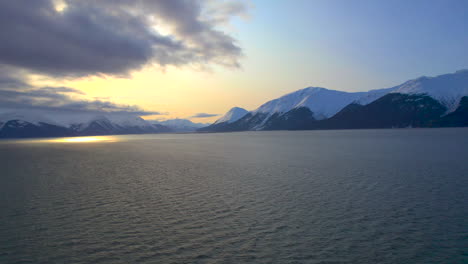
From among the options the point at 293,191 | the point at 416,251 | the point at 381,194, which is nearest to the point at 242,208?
the point at 293,191

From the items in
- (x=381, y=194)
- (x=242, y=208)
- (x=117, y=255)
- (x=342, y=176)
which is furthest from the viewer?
(x=342, y=176)

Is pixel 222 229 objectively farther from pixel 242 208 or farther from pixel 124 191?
A: pixel 124 191

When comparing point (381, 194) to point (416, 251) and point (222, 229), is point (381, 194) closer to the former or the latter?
point (416, 251)

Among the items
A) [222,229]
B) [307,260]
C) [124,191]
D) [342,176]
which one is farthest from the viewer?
[342,176]

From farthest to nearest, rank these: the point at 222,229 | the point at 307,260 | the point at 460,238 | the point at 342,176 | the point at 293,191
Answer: the point at 342,176
the point at 293,191
the point at 222,229
the point at 460,238
the point at 307,260

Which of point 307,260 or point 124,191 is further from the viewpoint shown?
point 124,191

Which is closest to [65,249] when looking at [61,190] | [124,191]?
[124,191]

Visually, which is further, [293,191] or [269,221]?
[293,191]

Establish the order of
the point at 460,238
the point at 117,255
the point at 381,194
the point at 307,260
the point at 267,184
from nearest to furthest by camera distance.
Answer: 1. the point at 307,260
2. the point at 117,255
3. the point at 460,238
4. the point at 381,194
5. the point at 267,184
